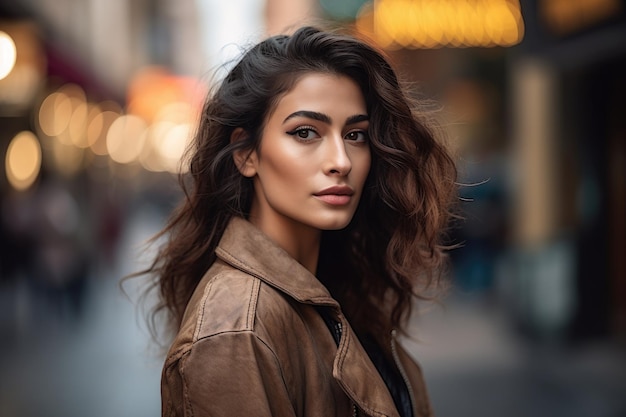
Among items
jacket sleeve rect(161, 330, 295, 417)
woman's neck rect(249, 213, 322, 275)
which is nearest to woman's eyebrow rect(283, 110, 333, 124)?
woman's neck rect(249, 213, 322, 275)

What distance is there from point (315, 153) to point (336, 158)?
0.18 ft

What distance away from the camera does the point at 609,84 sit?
1017 centimetres

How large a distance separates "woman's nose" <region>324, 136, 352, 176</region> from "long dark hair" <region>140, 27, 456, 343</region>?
165mm

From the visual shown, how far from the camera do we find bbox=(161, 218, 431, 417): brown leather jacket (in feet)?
5.94

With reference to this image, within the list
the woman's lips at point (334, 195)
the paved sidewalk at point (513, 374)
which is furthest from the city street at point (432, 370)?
the woman's lips at point (334, 195)

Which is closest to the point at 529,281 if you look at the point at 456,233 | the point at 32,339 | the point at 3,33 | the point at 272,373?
the point at 456,233

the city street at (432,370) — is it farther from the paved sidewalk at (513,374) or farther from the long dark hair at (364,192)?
the long dark hair at (364,192)

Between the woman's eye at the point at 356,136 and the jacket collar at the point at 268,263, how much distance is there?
350mm

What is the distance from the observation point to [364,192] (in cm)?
250

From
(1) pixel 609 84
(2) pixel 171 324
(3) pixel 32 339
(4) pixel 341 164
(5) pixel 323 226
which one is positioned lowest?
(3) pixel 32 339

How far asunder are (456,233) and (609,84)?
450cm

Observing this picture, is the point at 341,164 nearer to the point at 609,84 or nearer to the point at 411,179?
the point at 411,179

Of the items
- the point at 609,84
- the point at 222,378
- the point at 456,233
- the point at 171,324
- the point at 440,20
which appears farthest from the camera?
the point at 456,233

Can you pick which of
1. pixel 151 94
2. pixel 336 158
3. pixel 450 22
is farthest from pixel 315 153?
pixel 151 94
